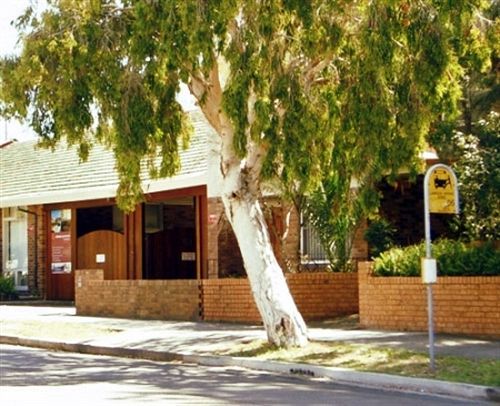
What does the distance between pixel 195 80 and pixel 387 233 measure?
→ 7471 millimetres

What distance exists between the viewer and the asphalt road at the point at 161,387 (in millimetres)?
11164

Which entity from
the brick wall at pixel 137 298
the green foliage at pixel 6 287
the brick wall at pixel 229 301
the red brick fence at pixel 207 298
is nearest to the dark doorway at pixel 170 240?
the brick wall at pixel 137 298

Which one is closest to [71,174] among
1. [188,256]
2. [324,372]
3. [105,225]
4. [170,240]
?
[105,225]

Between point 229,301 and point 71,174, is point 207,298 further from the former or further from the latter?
point 71,174

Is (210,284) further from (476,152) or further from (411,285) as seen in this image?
(476,152)

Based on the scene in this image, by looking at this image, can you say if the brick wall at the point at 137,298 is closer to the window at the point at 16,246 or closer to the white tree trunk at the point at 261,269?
the white tree trunk at the point at 261,269

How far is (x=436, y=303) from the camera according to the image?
56.6ft

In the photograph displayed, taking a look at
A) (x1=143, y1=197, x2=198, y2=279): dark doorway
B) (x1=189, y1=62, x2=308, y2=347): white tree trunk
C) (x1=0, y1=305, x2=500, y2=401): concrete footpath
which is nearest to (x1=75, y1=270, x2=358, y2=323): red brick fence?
(x1=0, y1=305, x2=500, y2=401): concrete footpath

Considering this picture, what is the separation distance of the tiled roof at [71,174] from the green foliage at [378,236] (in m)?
4.94

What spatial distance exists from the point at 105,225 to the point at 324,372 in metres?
17.9

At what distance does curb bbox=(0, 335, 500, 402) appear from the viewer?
11719mm

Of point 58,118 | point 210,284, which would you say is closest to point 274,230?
point 210,284

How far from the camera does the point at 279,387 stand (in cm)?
1255

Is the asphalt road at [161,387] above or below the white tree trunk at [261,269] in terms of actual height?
below
